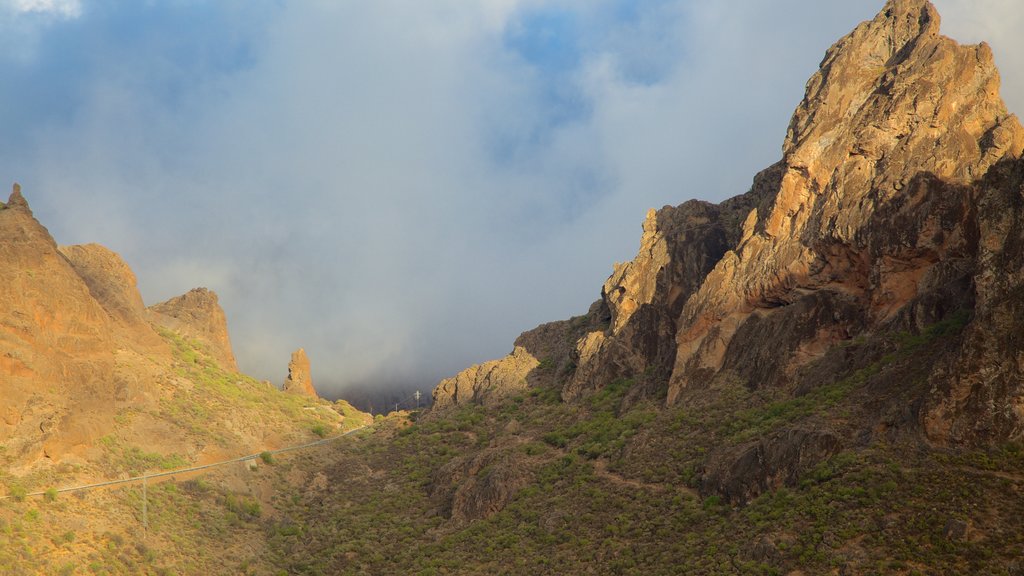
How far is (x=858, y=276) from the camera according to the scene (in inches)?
2869

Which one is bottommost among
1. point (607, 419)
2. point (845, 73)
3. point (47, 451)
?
point (607, 419)

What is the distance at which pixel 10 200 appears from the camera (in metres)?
92.4

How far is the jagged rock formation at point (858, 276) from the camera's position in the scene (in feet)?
175

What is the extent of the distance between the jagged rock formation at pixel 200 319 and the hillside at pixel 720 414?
1230 cm

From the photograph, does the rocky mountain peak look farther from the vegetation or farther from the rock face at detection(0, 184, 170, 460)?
the vegetation

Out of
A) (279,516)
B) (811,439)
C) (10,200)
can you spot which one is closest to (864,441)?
(811,439)

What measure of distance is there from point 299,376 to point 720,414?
71720mm

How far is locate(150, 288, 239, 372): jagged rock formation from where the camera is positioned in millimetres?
118875

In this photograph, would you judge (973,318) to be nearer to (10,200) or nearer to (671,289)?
(671,289)

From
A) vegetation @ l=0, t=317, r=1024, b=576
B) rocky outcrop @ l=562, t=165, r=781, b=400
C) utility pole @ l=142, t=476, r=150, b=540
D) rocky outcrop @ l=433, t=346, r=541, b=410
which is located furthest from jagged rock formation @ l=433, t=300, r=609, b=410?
utility pole @ l=142, t=476, r=150, b=540

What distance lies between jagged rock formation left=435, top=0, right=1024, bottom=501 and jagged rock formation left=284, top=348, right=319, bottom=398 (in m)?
47.6

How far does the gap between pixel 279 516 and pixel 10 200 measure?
36540mm

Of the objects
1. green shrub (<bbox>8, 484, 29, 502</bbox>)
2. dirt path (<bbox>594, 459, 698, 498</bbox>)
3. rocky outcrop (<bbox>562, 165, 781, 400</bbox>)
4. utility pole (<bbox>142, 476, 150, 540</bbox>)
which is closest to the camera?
dirt path (<bbox>594, 459, 698, 498</bbox>)

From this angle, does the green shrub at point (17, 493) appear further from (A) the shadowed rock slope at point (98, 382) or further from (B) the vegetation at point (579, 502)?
(A) the shadowed rock slope at point (98, 382)
